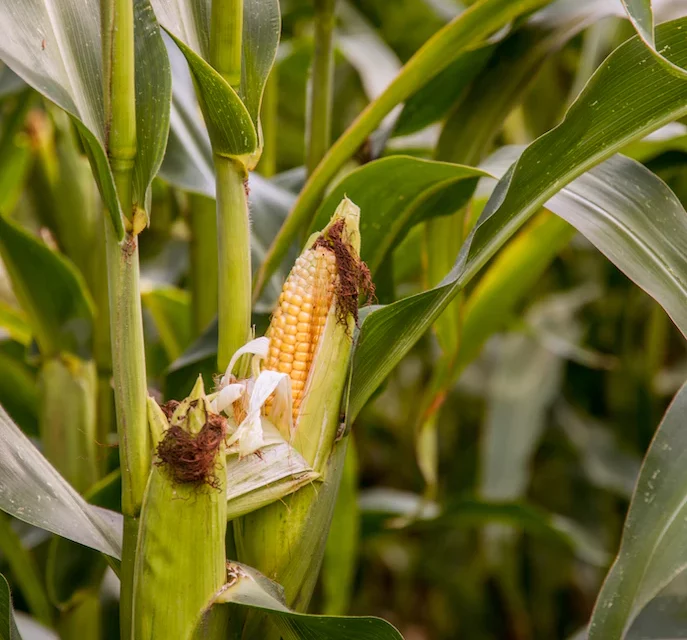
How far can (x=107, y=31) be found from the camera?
36 cm

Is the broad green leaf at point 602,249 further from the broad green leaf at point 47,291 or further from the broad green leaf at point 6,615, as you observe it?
the broad green leaf at point 47,291

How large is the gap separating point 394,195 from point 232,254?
15 centimetres

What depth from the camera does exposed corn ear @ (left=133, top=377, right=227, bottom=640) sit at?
35cm

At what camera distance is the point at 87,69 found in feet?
1.36

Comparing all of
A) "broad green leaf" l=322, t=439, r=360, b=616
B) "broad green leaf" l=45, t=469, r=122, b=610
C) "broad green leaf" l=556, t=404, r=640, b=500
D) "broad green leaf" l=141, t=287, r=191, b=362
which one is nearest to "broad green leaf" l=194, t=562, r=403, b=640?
"broad green leaf" l=45, t=469, r=122, b=610

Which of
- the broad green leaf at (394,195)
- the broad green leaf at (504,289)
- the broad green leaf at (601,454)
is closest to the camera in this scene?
the broad green leaf at (394,195)

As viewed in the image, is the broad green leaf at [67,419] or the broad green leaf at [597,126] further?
the broad green leaf at [67,419]

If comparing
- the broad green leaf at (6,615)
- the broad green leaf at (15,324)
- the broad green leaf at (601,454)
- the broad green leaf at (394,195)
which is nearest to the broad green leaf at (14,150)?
the broad green leaf at (15,324)

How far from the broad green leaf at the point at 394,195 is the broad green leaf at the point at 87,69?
0.13 metres

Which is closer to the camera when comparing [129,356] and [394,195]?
[129,356]

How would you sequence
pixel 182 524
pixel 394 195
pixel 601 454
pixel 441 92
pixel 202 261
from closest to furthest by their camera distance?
pixel 182 524, pixel 394 195, pixel 441 92, pixel 202 261, pixel 601 454

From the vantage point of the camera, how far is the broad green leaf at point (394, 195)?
486mm

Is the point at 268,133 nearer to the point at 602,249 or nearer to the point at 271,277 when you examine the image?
the point at 271,277

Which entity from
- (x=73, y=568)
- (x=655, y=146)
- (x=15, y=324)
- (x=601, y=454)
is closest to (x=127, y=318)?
(x=73, y=568)
